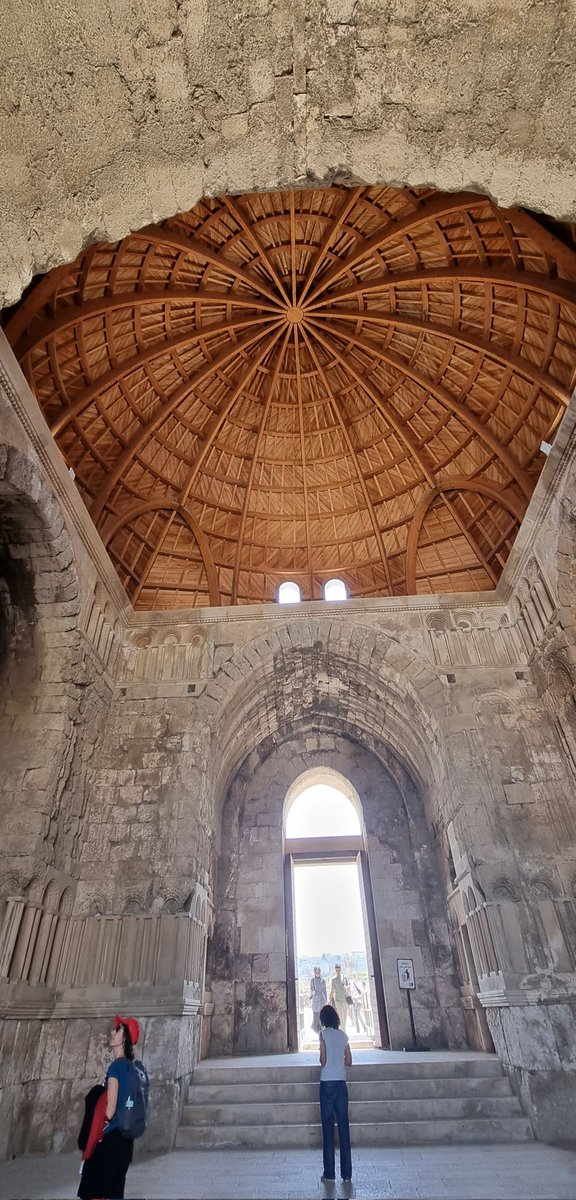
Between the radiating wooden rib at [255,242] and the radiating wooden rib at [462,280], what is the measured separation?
79cm

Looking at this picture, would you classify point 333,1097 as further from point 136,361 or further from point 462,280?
point 462,280

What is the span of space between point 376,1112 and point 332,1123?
2.49m

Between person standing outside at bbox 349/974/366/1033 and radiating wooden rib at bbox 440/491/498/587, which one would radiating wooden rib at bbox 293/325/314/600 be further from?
person standing outside at bbox 349/974/366/1033

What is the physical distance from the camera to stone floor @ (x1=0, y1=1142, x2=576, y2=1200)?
18.5 feet

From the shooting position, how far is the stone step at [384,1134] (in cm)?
749

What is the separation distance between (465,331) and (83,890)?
43.8 ft

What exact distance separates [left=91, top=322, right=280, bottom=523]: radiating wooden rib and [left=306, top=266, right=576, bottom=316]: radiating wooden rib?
1686 millimetres

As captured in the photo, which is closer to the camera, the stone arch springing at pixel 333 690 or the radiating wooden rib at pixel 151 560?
the stone arch springing at pixel 333 690

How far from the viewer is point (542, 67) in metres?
3.46

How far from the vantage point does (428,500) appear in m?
13.8

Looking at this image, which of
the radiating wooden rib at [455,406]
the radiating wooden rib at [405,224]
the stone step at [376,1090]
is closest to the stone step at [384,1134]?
the stone step at [376,1090]

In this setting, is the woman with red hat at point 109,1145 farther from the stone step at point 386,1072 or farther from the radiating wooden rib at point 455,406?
the radiating wooden rib at point 455,406

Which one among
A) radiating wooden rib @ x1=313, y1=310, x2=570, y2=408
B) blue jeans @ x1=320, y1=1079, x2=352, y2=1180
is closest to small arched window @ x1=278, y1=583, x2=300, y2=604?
radiating wooden rib @ x1=313, y1=310, x2=570, y2=408

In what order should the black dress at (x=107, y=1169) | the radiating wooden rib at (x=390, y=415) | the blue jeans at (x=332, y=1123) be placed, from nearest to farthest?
the black dress at (x=107, y=1169), the blue jeans at (x=332, y=1123), the radiating wooden rib at (x=390, y=415)
